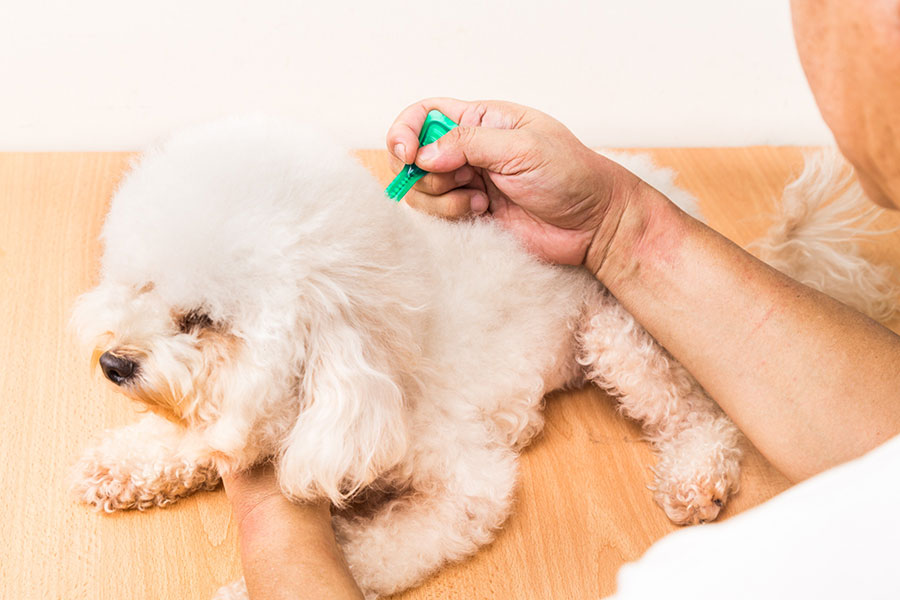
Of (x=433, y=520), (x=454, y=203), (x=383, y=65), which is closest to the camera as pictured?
(x=433, y=520)

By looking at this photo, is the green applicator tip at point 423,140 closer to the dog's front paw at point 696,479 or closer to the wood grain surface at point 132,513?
the wood grain surface at point 132,513

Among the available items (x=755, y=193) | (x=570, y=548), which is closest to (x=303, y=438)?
(x=570, y=548)

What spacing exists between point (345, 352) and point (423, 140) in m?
0.32

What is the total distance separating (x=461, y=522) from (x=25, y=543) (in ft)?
1.48

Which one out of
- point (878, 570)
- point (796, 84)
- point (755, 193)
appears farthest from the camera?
point (796, 84)

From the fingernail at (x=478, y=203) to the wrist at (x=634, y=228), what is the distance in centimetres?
14

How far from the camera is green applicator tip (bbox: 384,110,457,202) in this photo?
37.1 inches

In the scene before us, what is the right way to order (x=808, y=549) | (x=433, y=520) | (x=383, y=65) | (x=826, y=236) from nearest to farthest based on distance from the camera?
(x=808, y=549) < (x=433, y=520) < (x=826, y=236) < (x=383, y=65)

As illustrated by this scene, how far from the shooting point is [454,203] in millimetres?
979

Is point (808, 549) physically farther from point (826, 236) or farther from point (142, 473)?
point (826, 236)

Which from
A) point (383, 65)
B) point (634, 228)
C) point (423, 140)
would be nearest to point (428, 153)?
point (423, 140)

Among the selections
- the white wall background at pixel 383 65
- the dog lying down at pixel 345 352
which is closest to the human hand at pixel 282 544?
the dog lying down at pixel 345 352

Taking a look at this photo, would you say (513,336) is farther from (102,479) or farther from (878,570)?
(878,570)

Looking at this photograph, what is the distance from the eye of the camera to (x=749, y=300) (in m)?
0.90
